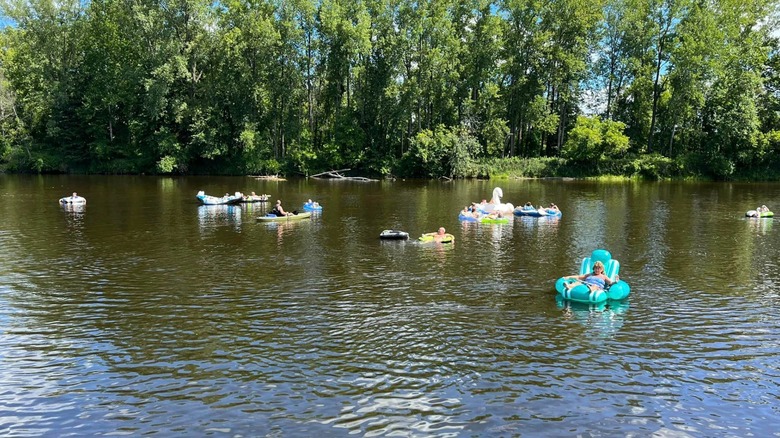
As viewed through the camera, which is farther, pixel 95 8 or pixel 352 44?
pixel 95 8

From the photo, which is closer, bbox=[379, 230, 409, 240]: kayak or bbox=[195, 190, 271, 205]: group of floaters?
bbox=[379, 230, 409, 240]: kayak

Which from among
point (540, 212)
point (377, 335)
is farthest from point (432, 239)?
point (377, 335)

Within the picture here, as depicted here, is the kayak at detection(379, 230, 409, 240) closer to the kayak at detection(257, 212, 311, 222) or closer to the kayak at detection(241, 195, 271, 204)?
the kayak at detection(257, 212, 311, 222)

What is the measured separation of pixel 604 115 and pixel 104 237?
257 feet

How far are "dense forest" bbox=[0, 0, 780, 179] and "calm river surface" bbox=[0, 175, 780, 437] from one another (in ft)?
161

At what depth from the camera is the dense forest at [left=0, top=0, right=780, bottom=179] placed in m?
74.7

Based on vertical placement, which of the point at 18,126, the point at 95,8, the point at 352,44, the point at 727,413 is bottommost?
the point at 727,413

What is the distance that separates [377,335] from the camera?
15.1 m

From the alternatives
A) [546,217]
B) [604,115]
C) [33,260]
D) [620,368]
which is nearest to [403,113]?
[604,115]

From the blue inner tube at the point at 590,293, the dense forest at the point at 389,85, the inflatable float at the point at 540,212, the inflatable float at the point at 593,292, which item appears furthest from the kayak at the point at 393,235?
the dense forest at the point at 389,85

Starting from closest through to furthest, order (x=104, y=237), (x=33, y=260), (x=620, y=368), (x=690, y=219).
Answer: (x=620, y=368) → (x=33, y=260) → (x=104, y=237) → (x=690, y=219)

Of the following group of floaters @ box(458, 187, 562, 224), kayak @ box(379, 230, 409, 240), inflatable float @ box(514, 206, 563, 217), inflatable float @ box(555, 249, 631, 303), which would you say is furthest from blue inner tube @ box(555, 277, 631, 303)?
inflatable float @ box(514, 206, 563, 217)

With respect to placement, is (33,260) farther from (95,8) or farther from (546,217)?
(95,8)

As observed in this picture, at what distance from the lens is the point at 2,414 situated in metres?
10.9
